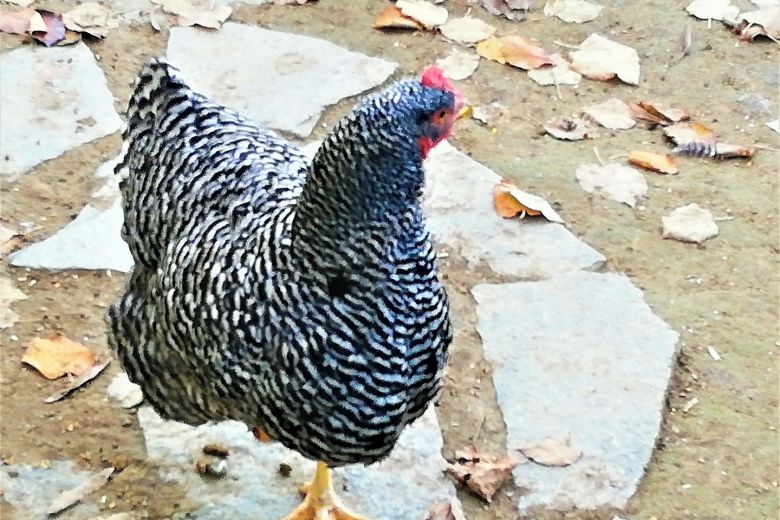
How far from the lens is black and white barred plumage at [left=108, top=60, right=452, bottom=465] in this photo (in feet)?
6.02

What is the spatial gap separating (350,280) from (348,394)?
0.21 meters

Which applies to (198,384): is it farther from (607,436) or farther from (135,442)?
(607,436)

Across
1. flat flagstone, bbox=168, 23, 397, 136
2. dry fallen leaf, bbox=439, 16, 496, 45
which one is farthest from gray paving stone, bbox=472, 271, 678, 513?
dry fallen leaf, bbox=439, 16, 496, 45

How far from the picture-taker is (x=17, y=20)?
3457mm

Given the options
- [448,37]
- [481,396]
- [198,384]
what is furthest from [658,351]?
[448,37]

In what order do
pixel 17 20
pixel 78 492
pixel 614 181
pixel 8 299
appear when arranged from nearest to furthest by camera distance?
pixel 78 492 → pixel 8 299 → pixel 614 181 → pixel 17 20

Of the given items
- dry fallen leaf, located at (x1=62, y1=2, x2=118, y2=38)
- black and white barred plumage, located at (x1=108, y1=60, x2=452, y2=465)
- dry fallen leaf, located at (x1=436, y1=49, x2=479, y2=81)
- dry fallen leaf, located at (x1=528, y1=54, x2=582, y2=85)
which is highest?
black and white barred plumage, located at (x1=108, y1=60, x2=452, y2=465)

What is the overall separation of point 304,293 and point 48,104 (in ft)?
5.35

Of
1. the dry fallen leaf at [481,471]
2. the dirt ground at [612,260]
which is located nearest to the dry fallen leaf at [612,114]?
the dirt ground at [612,260]

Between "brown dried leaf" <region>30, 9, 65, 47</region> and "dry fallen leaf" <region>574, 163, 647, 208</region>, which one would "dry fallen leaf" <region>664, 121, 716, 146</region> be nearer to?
"dry fallen leaf" <region>574, 163, 647, 208</region>

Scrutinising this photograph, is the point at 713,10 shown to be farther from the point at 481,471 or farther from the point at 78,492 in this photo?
the point at 78,492

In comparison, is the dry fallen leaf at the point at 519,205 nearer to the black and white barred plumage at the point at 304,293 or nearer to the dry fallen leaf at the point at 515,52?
the dry fallen leaf at the point at 515,52

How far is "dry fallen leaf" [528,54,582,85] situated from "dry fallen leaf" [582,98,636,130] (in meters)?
0.14

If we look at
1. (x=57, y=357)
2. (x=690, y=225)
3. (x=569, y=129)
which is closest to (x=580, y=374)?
(x=690, y=225)
